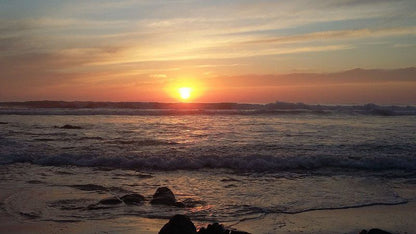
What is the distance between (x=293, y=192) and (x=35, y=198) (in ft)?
17.2

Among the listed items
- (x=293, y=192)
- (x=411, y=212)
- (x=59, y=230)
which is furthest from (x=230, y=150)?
(x=59, y=230)

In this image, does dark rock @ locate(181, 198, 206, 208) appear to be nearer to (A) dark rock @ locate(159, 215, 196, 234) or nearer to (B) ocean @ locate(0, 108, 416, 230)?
(B) ocean @ locate(0, 108, 416, 230)

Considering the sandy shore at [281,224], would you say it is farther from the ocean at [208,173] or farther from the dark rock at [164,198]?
the dark rock at [164,198]

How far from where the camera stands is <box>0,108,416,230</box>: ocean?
7.07m

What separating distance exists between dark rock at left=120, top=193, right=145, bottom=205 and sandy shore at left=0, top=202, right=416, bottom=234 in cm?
91

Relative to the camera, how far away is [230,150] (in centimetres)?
1338

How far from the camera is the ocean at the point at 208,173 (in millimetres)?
7066

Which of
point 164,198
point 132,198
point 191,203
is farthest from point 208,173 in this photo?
point 132,198

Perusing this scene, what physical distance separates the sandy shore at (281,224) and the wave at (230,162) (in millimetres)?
4196

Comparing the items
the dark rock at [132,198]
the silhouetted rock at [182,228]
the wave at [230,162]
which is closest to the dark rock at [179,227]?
the silhouetted rock at [182,228]

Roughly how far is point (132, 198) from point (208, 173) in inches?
133

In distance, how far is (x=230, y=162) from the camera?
1155 cm

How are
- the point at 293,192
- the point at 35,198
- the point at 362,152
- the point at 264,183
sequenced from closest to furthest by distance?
the point at 35,198 < the point at 293,192 < the point at 264,183 < the point at 362,152

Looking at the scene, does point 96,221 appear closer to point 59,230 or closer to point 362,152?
point 59,230
